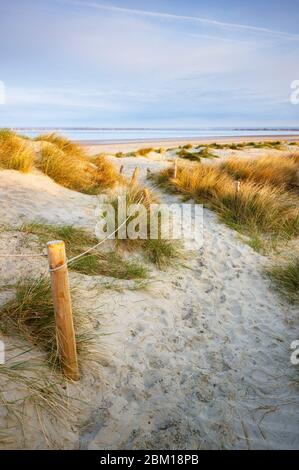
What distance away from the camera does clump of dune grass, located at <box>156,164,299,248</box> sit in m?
5.88

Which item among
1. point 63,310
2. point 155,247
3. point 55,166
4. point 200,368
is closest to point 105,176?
point 55,166

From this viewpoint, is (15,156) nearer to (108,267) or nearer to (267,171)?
(108,267)

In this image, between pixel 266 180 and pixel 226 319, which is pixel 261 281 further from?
pixel 266 180

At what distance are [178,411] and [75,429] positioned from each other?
749 mm

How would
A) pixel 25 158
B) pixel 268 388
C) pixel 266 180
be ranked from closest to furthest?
1. pixel 268 388
2. pixel 25 158
3. pixel 266 180

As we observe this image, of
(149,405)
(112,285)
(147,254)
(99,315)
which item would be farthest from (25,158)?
(149,405)

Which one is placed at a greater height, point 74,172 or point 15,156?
point 15,156

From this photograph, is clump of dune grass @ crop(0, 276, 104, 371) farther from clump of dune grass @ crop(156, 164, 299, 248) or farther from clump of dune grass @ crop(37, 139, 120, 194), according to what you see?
clump of dune grass @ crop(37, 139, 120, 194)

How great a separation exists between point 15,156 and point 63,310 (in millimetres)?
5080

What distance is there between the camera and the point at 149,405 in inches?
98.8

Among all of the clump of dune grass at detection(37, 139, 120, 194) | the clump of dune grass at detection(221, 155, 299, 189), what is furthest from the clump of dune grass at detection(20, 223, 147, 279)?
the clump of dune grass at detection(221, 155, 299, 189)

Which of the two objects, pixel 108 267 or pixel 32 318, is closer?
pixel 32 318

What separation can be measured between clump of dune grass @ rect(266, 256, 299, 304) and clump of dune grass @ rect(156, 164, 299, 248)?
1146 millimetres

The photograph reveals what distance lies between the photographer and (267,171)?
8117 millimetres
